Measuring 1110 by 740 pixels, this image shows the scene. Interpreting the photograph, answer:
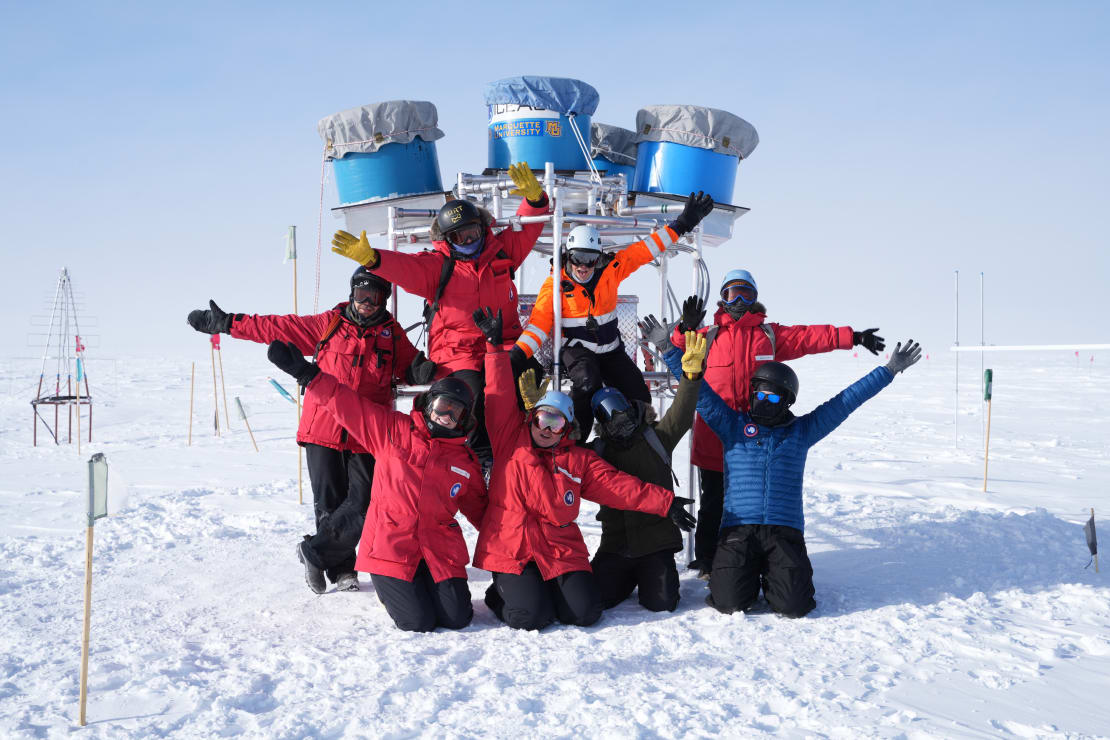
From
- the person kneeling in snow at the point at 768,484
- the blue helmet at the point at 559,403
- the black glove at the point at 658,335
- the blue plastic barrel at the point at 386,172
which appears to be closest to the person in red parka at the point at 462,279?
the blue helmet at the point at 559,403

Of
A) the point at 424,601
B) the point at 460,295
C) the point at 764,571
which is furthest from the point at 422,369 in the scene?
the point at 764,571

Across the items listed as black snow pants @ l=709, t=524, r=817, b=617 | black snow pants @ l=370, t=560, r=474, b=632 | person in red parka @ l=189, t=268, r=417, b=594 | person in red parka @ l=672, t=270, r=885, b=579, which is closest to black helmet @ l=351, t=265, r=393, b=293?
person in red parka @ l=189, t=268, r=417, b=594

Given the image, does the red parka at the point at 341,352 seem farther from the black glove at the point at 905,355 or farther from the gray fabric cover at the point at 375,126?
the black glove at the point at 905,355

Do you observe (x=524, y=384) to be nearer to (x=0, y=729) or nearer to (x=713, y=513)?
(x=713, y=513)

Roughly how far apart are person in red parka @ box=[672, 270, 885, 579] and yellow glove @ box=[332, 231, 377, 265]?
2151 mm

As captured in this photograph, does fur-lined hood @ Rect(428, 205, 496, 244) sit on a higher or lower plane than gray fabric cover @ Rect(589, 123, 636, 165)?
lower

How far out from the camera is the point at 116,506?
356cm

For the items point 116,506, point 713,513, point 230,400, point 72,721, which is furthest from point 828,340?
point 230,400

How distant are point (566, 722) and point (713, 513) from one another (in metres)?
2.73

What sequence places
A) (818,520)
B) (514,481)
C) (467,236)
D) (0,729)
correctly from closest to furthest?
(0,729)
(514,481)
(467,236)
(818,520)

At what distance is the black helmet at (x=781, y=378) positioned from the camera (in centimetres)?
493

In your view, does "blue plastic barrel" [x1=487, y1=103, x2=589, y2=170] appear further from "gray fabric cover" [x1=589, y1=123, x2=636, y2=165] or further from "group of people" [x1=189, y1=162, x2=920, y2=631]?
"gray fabric cover" [x1=589, y1=123, x2=636, y2=165]

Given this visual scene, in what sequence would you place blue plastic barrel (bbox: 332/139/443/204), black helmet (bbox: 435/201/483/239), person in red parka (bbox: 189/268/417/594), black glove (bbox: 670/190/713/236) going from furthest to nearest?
blue plastic barrel (bbox: 332/139/443/204)
black glove (bbox: 670/190/713/236)
person in red parka (bbox: 189/268/417/594)
black helmet (bbox: 435/201/483/239)

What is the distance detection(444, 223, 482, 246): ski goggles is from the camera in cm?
512
